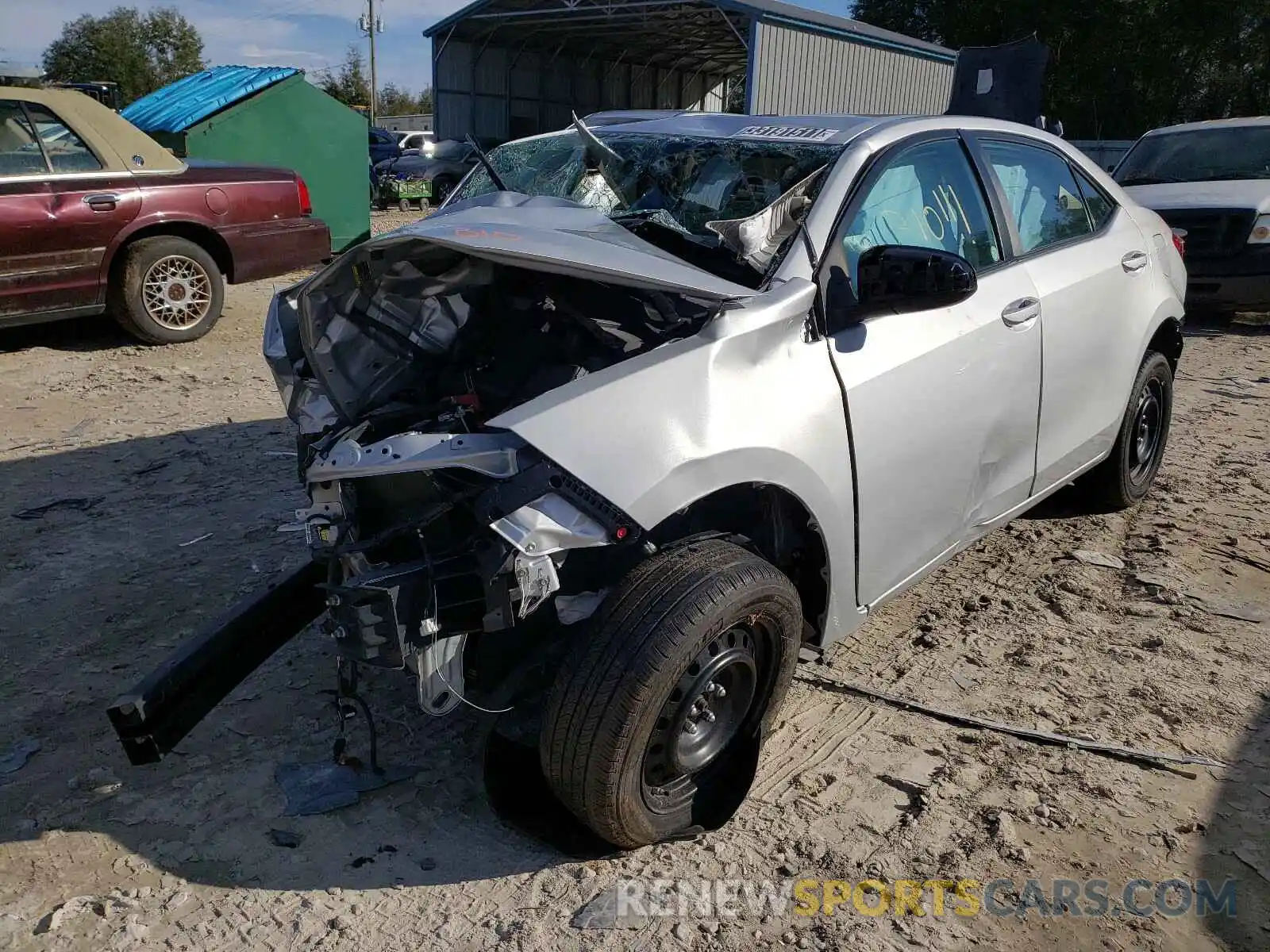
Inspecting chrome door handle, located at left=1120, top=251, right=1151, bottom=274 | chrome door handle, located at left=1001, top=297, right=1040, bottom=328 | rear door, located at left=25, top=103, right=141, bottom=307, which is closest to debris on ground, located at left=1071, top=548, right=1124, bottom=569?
chrome door handle, located at left=1120, top=251, right=1151, bottom=274

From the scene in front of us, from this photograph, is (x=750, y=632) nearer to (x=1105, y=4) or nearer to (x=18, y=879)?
(x=18, y=879)

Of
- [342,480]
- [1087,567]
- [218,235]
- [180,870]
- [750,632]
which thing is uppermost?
[218,235]

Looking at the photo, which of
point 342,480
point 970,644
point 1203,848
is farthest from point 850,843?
point 342,480

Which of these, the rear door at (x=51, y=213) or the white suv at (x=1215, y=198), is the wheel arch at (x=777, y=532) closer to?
the rear door at (x=51, y=213)

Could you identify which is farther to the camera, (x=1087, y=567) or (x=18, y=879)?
(x=1087, y=567)

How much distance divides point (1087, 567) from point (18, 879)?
13.1ft

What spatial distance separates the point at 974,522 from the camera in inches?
138

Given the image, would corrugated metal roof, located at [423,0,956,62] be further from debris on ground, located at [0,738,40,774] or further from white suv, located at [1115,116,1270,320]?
debris on ground, located at [0,738,40,774]

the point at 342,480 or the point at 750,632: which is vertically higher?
the point at 342,480

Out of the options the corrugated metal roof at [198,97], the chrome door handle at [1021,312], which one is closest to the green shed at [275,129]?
the corrugated metal roof at [198,97]

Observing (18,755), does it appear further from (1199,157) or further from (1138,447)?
(1199,157)

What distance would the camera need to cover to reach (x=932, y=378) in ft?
10.2

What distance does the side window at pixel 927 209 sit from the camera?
124 inches

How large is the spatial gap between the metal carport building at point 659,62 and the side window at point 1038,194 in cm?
1478
